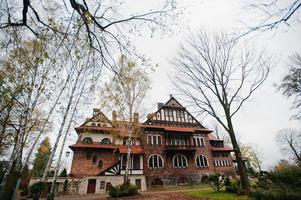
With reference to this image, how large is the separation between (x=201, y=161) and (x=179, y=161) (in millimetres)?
4226

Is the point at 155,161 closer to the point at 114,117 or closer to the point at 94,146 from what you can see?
the point at 94,146

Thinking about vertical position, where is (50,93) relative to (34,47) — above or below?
below

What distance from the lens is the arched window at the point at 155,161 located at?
85.8 feet

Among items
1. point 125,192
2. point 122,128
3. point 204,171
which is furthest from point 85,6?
point 204,171

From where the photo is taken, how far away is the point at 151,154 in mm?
26797

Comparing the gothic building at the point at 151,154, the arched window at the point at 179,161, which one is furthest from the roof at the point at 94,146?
the arched window at the point at 179,161

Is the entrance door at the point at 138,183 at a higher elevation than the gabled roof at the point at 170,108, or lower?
lower

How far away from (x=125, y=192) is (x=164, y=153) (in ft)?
46.5

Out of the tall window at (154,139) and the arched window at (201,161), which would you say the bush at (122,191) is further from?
the arched window at (201,161)

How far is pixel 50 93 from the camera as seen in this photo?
1300 cm

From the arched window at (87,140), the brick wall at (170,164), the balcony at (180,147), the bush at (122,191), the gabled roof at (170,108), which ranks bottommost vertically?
the bush at (122,191)

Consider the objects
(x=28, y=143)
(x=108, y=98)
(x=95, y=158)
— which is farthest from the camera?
(x=95, y=158)

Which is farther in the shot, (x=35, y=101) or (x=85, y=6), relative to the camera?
(x=35, y=101)

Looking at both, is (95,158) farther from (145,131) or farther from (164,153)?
(164,153)
